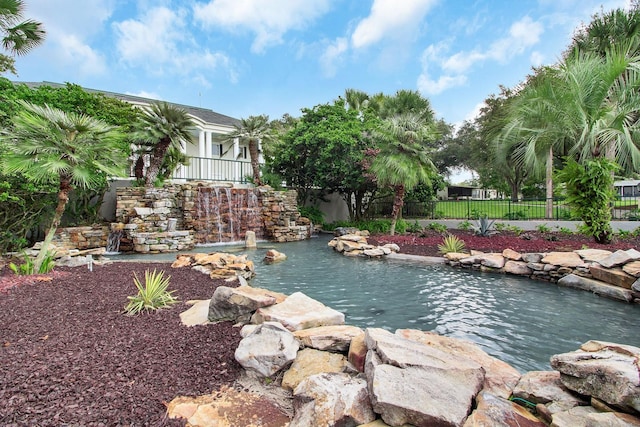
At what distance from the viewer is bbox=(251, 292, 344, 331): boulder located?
3.45 metres

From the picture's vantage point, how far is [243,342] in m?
2.94

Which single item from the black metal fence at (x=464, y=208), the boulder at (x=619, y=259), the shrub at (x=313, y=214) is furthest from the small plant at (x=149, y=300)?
the black metal fence at (x=464, y=208)

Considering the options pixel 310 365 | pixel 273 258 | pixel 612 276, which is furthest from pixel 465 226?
pixel 310 365

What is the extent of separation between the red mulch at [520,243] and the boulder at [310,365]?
23.6 ft

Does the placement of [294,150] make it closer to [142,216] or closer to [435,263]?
[142,216]

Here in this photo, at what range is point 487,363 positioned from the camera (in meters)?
2.81

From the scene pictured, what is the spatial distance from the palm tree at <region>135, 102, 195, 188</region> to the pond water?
7.06m

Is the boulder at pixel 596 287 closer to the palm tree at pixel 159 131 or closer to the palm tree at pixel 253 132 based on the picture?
the palm tree at pixel 159 131

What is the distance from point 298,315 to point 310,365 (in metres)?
0.89

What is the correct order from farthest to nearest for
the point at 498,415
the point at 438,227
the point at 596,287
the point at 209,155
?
the point at 209,155, the point at 438,227, the point at 596,287, the point at 498,415

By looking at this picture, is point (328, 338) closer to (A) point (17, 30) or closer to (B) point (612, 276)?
(B) point (612, 276)

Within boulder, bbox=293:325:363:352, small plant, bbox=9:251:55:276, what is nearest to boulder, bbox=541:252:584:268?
boulder, bbox=293:325:363:352

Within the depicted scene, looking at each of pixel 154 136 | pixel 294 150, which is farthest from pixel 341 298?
pixel 294 150

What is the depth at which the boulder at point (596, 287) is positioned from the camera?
5.37 metres
